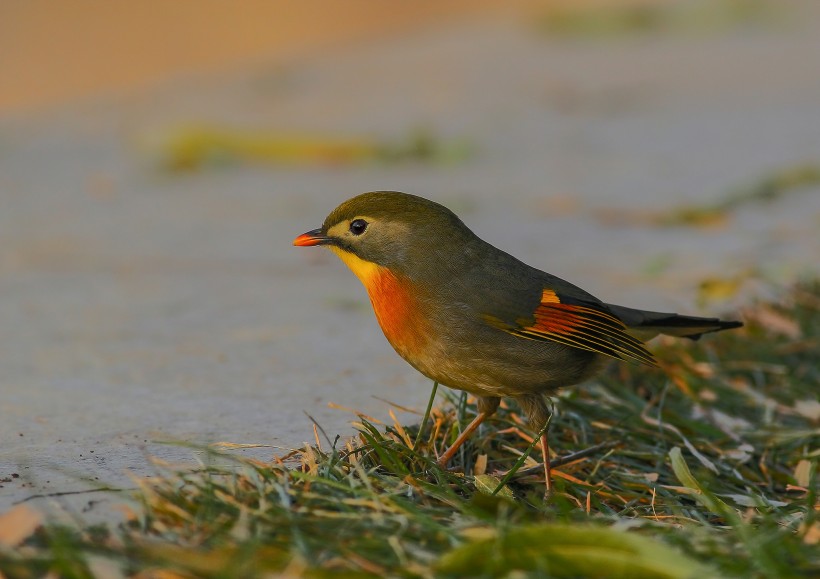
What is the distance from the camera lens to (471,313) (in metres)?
3.43

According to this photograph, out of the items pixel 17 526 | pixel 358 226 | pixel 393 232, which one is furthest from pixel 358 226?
pixel 17 526

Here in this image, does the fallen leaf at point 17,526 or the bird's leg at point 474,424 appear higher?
the bird's leg at point 474,424

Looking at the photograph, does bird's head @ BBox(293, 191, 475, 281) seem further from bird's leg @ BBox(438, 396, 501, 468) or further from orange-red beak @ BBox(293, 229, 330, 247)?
bird's leg @ BBox(438, 396, 501, 468)

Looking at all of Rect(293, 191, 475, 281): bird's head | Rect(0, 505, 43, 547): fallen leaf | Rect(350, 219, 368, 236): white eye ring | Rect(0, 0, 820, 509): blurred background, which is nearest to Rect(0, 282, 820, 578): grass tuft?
Rect(0, 505, 43, 547): fallen leaf

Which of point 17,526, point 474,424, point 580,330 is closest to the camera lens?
point 17,526

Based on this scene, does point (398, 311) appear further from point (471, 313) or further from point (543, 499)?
point (543, 499)

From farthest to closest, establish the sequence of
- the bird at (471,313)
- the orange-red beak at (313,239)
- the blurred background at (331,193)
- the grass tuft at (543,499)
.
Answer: the blurred background at (331,193), the orange-red beak at (313,239), the bird at (471,313), the grass tuft at (543,499)

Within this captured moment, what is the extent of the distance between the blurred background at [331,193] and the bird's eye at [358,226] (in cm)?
53

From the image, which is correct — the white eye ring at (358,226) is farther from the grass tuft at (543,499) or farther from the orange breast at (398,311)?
the grass tuft at (543,499)

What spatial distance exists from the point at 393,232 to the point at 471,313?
371 millimetres

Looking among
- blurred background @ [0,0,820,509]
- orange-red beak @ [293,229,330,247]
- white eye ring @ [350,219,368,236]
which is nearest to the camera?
white eye ring @ [350,219,368,236]

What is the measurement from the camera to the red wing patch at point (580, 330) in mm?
3477

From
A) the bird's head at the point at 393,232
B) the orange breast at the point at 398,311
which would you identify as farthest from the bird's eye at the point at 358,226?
the orange breast at the point at 398,311

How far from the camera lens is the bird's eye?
12.1 feet
